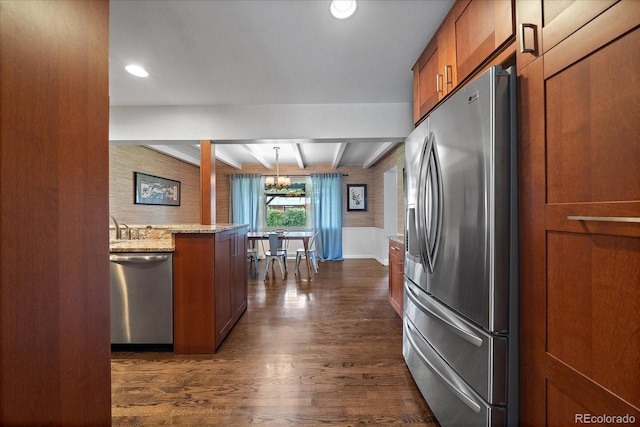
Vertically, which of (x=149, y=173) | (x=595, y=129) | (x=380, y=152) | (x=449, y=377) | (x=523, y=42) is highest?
(x=380, y=152)

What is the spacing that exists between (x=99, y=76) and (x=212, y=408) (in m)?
1.74

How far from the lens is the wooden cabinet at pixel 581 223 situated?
0.68 metres

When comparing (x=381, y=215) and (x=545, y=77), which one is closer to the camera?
(x=545, y=77)

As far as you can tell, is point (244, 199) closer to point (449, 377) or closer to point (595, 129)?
point (449, 377)

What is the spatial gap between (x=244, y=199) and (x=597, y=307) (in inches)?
250

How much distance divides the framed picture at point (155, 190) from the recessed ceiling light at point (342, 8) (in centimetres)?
411

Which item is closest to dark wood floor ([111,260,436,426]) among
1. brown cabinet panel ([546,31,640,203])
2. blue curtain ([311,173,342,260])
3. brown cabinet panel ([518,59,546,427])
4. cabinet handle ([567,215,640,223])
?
brown cabinet panel ([518,59,546,427])

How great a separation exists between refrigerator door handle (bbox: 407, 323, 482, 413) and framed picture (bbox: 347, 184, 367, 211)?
16.7 ft

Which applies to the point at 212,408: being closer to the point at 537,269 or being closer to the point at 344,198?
the point at 537,269

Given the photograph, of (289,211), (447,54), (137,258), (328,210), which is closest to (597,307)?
(447,54)

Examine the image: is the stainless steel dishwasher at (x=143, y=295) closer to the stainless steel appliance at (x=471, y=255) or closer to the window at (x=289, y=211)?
the stainless steel appliance at (x=471, y=255)

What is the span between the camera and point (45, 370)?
67cm

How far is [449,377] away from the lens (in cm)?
125

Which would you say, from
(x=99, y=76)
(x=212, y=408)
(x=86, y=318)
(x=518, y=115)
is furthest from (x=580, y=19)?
(x=212, y=408)
